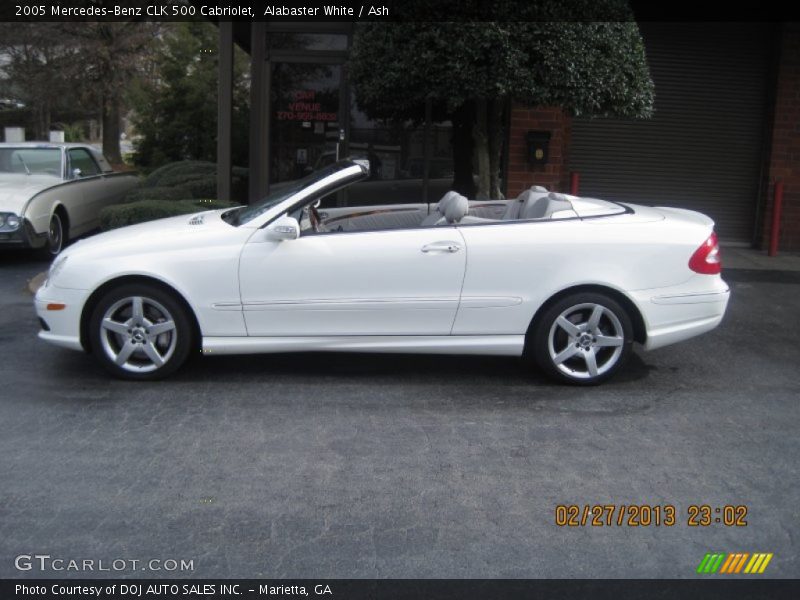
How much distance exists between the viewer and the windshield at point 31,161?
37.8 feet

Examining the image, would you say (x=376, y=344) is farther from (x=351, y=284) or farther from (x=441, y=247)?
(x=441, y=247)

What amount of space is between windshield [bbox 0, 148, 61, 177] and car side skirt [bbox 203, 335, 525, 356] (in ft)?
21.7

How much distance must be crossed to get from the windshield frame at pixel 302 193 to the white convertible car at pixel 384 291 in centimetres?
2

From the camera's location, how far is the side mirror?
5.91 meters

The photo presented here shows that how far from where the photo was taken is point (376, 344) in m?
6.03

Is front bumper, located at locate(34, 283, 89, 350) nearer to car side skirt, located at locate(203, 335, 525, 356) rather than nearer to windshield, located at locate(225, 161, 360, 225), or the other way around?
car side skirt, located at locate(203, 335, 525, 356)

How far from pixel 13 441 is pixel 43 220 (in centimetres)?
603

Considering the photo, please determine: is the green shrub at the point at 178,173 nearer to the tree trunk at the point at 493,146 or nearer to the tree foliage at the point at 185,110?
the tree foliage at the point at 185,110

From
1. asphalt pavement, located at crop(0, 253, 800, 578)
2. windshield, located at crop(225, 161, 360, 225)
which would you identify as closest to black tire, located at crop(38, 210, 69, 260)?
asphalt pavement, located at crop(0, 253, 800, 578)

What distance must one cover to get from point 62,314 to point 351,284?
188 centimetres

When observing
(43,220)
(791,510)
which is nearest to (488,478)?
(791,510)

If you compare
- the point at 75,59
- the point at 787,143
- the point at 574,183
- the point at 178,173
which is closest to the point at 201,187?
the point at 178,173
